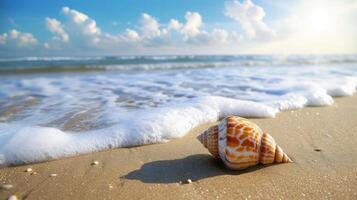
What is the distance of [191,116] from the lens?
11.3ft

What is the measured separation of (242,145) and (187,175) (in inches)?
19.4

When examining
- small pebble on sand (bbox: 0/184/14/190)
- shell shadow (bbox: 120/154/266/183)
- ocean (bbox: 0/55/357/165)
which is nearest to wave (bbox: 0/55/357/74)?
→ ocean (bbox: 0/55/357/165)

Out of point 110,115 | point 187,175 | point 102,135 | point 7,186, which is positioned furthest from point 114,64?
point 187,175

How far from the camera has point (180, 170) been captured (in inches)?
86.6

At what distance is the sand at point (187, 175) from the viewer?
1.85m

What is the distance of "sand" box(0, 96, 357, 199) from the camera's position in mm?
1853

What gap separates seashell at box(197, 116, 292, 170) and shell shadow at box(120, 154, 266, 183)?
0.12 m

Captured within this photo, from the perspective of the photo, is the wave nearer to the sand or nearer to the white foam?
the white foam

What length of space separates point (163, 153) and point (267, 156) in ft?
3.18

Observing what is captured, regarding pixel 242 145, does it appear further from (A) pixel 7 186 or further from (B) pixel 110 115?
(B) pixel 110 115

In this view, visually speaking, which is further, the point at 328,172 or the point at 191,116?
the point at 191,116

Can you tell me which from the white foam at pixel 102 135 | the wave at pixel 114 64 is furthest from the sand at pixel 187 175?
the wave at pixel 114 64

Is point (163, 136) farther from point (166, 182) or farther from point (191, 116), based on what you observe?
point (166, 182)

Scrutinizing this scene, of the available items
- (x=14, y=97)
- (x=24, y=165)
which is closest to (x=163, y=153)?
(x=24, y=165)
